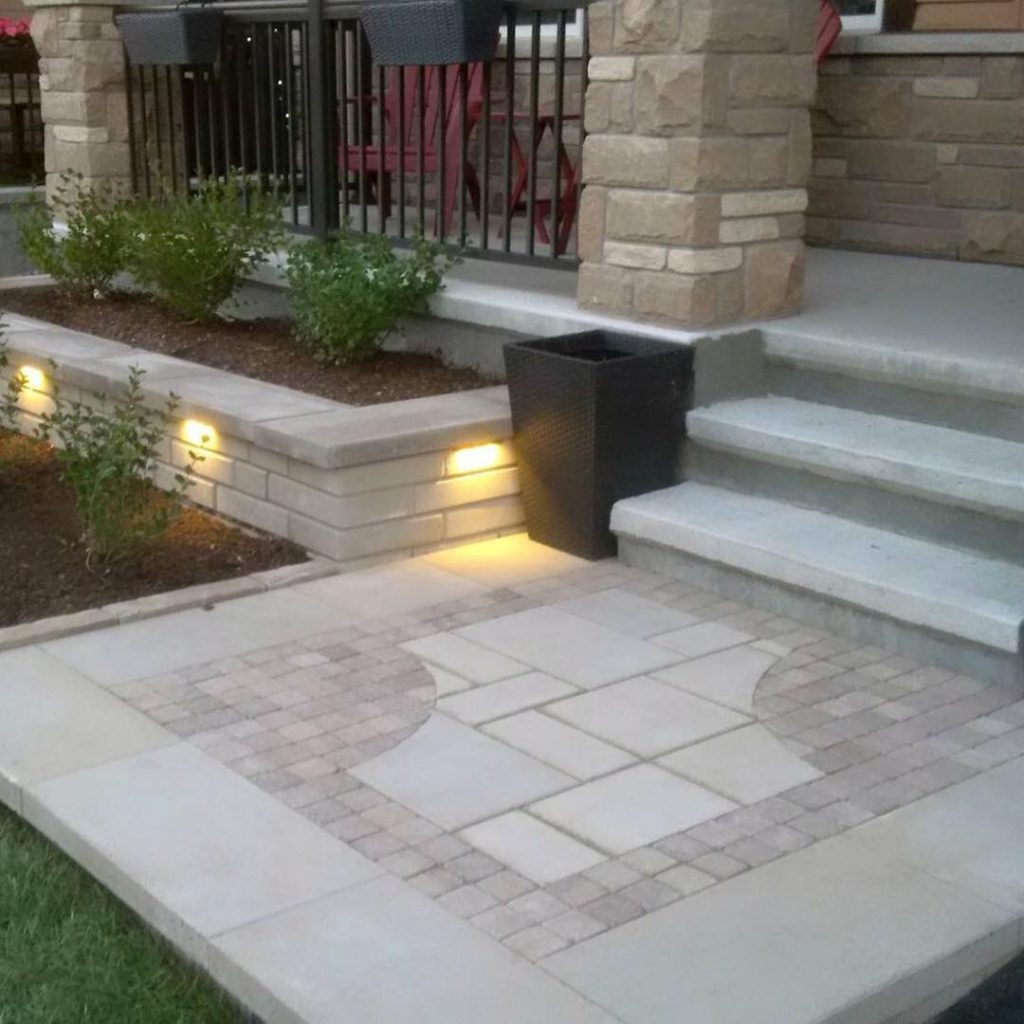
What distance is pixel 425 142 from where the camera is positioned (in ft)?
21.6

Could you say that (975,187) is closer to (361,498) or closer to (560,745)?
(361,498)

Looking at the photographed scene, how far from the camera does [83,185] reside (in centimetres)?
758

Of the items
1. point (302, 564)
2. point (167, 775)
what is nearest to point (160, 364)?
point (302, 564)

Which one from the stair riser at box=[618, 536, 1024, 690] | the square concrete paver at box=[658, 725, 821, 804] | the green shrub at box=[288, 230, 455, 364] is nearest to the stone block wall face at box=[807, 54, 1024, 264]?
the green shrub at box=[288, 230, 455, 364]

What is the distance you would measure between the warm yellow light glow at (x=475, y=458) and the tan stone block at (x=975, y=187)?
2.91m

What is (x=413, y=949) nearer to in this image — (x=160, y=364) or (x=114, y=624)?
(x=114, y=624)

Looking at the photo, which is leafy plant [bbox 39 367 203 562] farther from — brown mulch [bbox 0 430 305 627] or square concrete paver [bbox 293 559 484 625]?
square concrete paver [bbox 293 559 484 625]

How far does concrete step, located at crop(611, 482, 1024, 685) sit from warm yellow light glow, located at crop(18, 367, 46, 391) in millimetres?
2575

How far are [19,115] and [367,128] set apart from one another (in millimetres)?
5475

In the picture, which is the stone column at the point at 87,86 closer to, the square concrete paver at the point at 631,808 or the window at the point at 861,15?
the window at the point at 861,15

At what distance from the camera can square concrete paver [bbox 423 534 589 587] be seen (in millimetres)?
4633

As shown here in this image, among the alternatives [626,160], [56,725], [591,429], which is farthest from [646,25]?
[56,725]

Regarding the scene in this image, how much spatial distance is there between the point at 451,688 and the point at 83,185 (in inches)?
185

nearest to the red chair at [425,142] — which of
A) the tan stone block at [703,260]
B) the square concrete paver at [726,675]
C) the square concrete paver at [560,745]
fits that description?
the tan stone block at [703,260]
